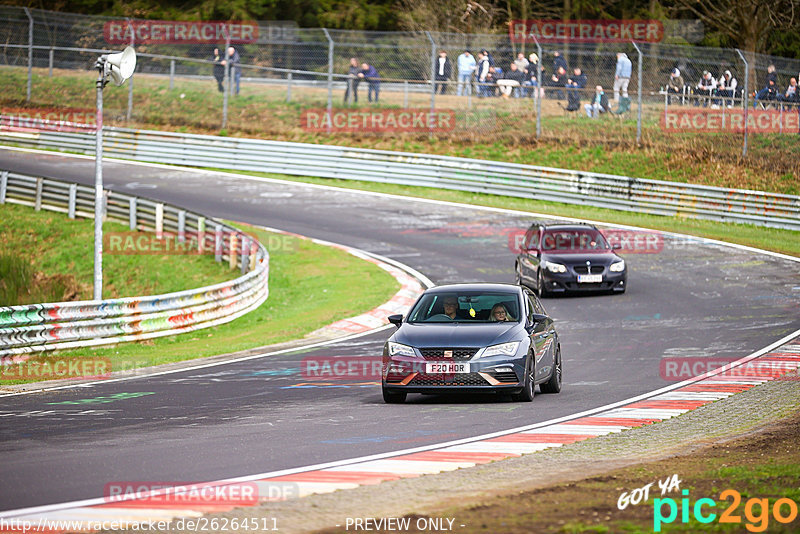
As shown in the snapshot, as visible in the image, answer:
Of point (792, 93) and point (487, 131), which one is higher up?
point (792, 93)

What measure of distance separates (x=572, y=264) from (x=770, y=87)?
→ 1469cm

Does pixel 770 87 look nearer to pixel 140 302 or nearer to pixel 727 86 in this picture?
pixel 727 86

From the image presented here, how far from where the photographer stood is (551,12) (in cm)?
6391

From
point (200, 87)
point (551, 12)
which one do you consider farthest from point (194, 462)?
point (551, 12)

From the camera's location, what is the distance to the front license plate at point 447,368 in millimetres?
12586

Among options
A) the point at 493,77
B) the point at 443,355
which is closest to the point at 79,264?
the point at 493,77

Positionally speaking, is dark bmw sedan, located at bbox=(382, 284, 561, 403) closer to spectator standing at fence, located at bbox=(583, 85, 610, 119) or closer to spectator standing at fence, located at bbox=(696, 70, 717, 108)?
spectator standing at fence, located at bbox=(696, 70, 717, 108)

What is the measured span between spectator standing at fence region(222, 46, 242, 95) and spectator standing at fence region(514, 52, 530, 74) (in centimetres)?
1038

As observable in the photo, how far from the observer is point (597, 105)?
39.2m

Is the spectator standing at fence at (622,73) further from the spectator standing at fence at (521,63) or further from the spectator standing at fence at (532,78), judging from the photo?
the spectator standing at fence at (521,63)

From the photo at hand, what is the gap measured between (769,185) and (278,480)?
97.4 ft

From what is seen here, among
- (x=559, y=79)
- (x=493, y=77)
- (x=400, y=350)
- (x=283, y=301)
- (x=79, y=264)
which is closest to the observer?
(x=400, y=350)

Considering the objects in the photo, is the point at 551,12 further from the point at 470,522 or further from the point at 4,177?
the point at 470,522

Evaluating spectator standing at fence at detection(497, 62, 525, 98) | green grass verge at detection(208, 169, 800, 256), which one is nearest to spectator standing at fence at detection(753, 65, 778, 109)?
green grass verge at detection(208, 169, 800, 256)
